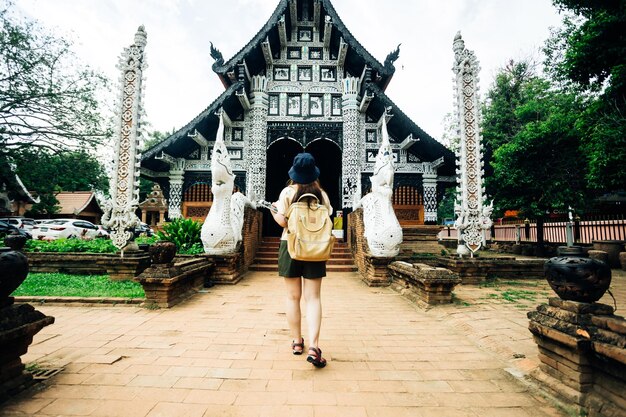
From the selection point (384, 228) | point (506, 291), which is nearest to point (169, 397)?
point (384, 228)

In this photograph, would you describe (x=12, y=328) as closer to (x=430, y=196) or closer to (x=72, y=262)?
(x=72, y=262)

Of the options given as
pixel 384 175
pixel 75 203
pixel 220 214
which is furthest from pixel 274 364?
pixel 75 203

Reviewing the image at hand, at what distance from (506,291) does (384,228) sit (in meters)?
2.16

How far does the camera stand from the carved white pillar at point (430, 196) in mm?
10273

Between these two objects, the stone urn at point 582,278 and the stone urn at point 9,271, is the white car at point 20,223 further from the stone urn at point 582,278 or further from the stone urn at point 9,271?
the stone urn at point 582,278

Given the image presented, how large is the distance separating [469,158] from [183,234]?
6478 millimetres

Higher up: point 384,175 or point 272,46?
point 272,46

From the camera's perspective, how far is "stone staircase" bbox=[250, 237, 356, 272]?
7379mm

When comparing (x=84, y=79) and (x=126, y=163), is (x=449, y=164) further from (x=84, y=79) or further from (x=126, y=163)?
(x=84, y=79)

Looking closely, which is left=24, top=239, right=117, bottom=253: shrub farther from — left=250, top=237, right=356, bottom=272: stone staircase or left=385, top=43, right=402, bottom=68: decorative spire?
left=385, top=43, right=402, bottom=68: decorative spire

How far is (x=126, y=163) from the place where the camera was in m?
5.98

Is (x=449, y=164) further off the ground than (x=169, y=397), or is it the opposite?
(x=449, y=164)

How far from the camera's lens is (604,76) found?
816cm

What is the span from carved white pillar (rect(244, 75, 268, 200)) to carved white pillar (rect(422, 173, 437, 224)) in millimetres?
5518
